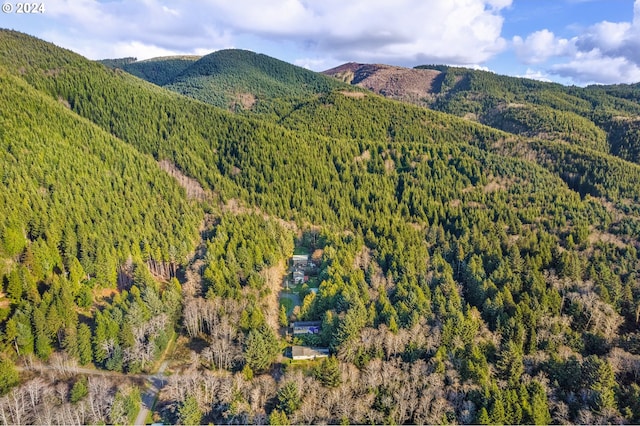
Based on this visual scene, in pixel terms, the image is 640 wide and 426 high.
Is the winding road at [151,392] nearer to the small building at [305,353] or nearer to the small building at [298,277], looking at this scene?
the small building at [305,353]

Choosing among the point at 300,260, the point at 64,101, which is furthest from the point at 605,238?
the point at 64,101

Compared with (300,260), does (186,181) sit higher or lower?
higher

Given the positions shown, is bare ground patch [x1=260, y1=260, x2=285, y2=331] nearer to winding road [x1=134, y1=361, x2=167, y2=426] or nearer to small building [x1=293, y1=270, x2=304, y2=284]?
small building [x1=293, y1=270, x2=304, y2=284]

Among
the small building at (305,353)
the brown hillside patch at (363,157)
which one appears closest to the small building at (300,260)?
the small building at (305,353)

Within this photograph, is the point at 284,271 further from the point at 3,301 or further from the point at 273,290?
the point at 3,301

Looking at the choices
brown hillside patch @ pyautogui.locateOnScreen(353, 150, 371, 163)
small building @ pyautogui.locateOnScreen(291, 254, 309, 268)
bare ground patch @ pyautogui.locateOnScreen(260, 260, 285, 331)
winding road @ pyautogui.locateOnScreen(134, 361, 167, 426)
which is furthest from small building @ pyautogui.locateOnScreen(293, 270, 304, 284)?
brown hillside patch @ pyautogui.locateOnScreen(353, 150, 371, 163)

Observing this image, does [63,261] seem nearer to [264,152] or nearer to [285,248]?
[285,248]

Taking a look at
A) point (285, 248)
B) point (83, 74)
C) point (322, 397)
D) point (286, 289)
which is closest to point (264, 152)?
point (285, 248)
